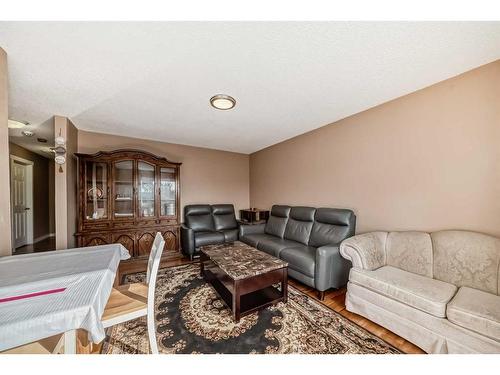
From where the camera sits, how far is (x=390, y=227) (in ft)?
7.43

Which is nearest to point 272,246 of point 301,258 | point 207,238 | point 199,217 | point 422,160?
point 301,258

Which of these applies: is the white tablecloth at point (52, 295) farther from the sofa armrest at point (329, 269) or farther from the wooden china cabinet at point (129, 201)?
the sofa armrest at point (329, 269)

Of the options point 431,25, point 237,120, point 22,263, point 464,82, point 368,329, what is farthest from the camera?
point 237,120

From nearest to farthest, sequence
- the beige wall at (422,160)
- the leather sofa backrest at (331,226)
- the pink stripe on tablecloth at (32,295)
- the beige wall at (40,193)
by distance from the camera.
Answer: the pink stripe on tablecloth at (32,295) → the beige wall at (422,160) → the leather sofa backrest at (331,226) → the beige wall at (40,193)

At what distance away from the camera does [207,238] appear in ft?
11.1

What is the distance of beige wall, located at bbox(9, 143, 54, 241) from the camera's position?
15.2ft

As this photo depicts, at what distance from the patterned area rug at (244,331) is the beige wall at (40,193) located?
5042 millimetres

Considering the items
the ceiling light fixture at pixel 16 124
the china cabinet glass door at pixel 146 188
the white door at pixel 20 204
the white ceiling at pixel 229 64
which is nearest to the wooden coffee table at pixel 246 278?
the china cabinet glass door at pixel 146 188

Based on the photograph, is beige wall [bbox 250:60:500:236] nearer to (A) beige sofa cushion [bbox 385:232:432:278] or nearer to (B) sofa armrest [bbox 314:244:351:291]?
(A) beige sofa cushion [bbox 385:232:432:278]

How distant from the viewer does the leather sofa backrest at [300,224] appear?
2952 mm

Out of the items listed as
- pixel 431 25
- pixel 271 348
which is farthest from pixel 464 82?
pixel 271 348

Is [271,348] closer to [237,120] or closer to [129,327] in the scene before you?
[129,327]

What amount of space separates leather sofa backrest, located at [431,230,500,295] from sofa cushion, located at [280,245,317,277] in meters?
1.10

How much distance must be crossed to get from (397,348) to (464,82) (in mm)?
2360
